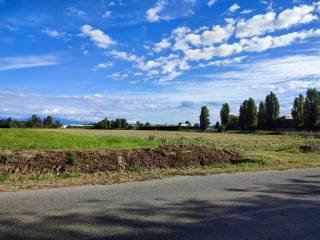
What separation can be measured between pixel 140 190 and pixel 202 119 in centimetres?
10219

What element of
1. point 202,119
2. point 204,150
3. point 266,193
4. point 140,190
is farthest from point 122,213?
point 202,119

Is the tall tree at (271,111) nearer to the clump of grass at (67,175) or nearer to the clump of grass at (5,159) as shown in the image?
the clump of grass at (67,175)

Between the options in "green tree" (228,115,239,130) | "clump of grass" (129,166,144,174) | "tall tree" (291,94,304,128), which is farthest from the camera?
"green tree" (228,115,239,130)

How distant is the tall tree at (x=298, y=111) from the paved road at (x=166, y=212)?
3112 inches

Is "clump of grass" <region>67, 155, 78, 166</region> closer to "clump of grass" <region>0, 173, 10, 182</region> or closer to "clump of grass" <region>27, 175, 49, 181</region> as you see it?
"clump of grass" <region>27, 175, 49, 181</region>

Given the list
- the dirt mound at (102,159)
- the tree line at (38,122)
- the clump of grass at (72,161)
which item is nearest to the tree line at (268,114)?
the tree line at (38,122)

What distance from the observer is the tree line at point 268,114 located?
80.9m

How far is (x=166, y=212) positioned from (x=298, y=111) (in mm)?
84597

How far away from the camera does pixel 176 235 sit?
5531mm

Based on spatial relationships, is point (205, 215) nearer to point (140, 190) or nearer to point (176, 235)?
point (176, 235)

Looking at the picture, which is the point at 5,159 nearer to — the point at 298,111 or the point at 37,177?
the point at 37,177

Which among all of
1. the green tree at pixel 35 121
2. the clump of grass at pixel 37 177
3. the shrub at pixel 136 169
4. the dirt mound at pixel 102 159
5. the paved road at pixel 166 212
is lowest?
the paved road at pixel 166 212

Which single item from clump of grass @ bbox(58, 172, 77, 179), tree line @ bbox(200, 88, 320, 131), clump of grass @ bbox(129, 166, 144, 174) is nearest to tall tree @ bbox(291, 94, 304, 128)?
tree line @ bbox(200, 88, 320, 131)

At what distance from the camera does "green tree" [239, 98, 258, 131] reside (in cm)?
9531
